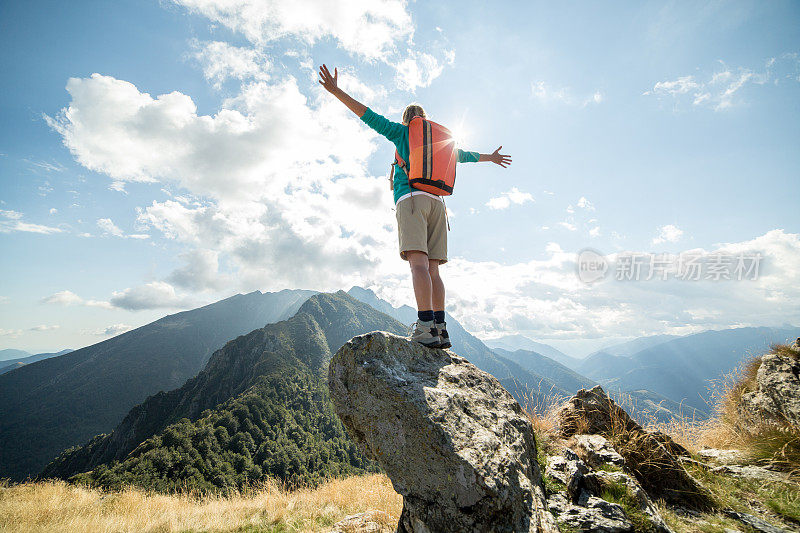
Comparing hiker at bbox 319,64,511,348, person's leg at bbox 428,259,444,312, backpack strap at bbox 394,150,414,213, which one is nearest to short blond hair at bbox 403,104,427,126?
hiker at bbox 319,64,511,348

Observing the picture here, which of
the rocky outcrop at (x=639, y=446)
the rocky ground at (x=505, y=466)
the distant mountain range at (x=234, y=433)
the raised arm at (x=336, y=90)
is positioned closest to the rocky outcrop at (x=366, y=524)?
the rocky ground at (x=505, y=466)

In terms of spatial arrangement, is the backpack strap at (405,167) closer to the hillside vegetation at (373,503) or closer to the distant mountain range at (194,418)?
the hillside vegetation at (373,503)

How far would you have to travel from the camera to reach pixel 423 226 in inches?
175

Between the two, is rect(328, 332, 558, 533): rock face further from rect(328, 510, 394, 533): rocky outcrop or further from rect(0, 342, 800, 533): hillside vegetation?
rect(328, 510, 394, 533): rocky outcrop

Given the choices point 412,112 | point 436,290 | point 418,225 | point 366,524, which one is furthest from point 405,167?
point 366,524

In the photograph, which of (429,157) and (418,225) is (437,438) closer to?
(418,225)

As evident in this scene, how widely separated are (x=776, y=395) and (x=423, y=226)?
290 inches

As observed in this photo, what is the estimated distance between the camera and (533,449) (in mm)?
4289

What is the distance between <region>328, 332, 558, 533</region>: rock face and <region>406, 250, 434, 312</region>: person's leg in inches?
24.5

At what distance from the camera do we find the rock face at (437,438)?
2.87 metres

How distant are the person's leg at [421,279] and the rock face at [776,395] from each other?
21.4 ft

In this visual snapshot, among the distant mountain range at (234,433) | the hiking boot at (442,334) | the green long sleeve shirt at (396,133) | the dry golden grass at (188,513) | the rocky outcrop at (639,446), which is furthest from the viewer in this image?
the distant mountain range at (234,433)

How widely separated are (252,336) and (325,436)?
59418mm

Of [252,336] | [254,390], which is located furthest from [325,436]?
[252,336]
